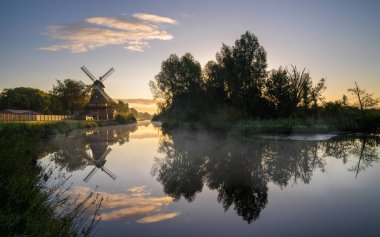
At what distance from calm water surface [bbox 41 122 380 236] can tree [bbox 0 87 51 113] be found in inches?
3612

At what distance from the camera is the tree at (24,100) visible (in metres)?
96.2

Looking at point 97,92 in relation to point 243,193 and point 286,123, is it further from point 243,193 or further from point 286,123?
point 243,193

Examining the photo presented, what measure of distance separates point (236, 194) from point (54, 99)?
103104mm

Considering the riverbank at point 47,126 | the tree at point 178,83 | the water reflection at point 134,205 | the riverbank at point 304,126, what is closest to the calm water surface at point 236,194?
the water reflection at point 134,205

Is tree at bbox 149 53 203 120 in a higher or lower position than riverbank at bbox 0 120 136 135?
higher

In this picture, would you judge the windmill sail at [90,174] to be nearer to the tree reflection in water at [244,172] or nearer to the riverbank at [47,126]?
the tree reflection in water at [244,172]

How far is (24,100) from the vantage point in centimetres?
9725

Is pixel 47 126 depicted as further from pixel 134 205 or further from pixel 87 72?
pixel 87 72

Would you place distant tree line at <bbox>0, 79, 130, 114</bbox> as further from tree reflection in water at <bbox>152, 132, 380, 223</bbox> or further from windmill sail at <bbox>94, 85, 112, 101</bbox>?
tree reflection in water at <bbox>152, 132, 380, 223</bbox>

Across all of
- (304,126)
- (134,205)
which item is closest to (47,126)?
(304,126)

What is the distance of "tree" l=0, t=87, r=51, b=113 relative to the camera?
96.2 metres

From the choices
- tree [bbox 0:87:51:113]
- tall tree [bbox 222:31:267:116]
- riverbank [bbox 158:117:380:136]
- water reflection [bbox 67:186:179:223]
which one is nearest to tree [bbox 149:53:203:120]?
tall tree [bbox 222:31:267:116]

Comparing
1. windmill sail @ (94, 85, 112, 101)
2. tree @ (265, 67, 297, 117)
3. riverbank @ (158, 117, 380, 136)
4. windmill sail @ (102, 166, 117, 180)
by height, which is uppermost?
windmill sail @ (94, 85, 112, 101)

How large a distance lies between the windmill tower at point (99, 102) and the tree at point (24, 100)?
1626 centimetres
